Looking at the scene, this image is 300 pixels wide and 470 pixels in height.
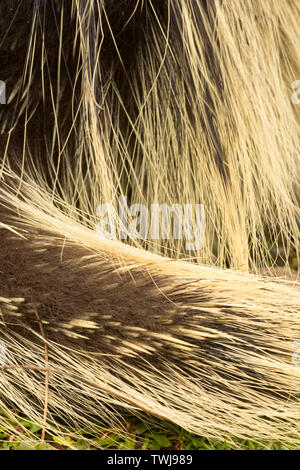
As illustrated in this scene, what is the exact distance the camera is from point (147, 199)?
1.07 meters

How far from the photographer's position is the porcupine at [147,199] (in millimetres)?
754

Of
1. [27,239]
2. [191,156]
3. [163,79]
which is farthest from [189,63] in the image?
[27,239]

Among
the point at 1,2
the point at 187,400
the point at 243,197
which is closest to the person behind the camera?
the point at 187,400

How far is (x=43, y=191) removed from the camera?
3.29ft

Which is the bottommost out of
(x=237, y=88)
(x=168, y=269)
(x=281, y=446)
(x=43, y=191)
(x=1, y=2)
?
(x=281, y=446)

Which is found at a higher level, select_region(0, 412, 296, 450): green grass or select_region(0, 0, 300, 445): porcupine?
select_region(0, 0, 300, 445): porcupine

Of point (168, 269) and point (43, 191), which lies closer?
point (168, 269)

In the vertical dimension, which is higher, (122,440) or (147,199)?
(147,199)

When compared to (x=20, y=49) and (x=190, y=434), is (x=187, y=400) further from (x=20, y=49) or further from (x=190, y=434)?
(x=20, y=49)

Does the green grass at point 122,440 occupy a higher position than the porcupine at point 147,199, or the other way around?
the porcupine at point 147,199

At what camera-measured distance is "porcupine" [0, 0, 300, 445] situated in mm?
754

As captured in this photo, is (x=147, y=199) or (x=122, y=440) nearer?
(x=122, y=440)

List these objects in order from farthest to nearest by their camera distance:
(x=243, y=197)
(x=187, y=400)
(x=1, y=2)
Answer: (x=243, y=197)
(x=1, y=2)
(x=187, y=400)

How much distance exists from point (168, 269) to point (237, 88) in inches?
12.7
